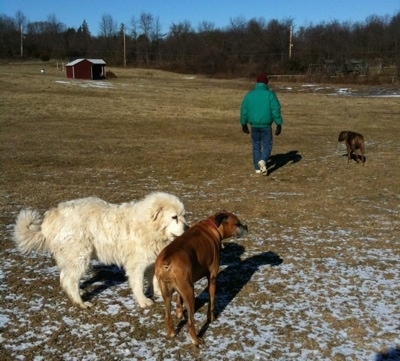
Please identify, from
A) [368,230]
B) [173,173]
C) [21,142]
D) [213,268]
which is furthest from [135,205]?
[21,142]

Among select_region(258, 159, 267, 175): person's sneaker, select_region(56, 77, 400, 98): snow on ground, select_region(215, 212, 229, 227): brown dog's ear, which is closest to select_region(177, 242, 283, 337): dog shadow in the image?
select_region(215, 212, 229, 227): brown dog's ear

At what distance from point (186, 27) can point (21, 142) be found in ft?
298

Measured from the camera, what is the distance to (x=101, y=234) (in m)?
4.62

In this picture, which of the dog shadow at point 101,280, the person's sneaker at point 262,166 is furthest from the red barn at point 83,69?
the dog shadow at point 101,280

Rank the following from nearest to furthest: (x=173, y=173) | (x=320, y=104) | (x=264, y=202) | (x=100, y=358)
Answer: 1. (x=100, y=358)
2. (x=264, y=202)
3. (x=173, y=173)
4. (x=320, y=104)

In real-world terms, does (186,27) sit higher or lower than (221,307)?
higher

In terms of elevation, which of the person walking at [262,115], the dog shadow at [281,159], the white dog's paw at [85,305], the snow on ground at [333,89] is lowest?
the white dog's paw at [85,305]

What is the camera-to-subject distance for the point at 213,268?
428 centimetres

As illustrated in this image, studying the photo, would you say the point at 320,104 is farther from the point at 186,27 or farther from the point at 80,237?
the point at 186,27

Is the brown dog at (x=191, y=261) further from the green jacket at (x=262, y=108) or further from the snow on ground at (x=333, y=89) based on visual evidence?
the snow on ground at (x=333, y=89)

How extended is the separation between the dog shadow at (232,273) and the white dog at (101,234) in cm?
71

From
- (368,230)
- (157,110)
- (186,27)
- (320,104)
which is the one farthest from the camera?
(186,27)

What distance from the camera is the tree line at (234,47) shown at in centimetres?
6488

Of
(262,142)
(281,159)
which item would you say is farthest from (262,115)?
(281,159)
